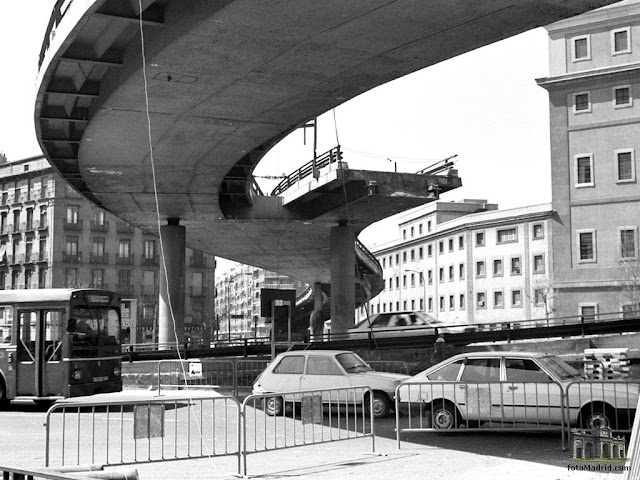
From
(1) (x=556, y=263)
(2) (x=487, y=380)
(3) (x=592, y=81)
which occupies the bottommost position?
(2) (x=487, y=380)

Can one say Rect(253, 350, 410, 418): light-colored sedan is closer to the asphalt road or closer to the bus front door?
the asphalt road

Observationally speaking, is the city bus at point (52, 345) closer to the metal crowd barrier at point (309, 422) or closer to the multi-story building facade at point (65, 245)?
the metal crowd barrier at point (309, 422)

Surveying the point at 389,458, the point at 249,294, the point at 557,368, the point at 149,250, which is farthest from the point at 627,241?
the point at 249,294

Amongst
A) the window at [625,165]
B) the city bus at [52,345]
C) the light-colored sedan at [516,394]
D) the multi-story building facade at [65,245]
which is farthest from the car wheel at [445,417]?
the multi-story building facade at [65,245]

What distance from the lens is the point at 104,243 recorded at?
90.4 metres

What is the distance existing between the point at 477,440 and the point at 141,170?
17533mm

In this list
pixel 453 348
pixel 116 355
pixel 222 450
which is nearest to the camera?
pixel 222 450

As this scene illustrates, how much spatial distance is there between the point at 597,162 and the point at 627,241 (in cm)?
624

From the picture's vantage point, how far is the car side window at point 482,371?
14641mm

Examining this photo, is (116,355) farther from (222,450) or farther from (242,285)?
(242,285)

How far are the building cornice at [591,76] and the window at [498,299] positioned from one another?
84.9 ft

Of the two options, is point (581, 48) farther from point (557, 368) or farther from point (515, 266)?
point (557, 368)

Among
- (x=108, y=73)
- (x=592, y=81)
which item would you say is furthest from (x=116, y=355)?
(x=592, y=81)

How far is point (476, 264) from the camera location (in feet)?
281
